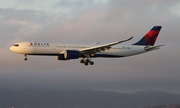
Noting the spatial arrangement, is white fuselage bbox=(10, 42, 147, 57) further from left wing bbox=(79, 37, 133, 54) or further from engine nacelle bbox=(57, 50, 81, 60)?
left wing bbox=(79, 37, 133, 54)

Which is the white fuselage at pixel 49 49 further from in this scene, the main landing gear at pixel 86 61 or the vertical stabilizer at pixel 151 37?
the vertical stabilizer at pixel 151 37

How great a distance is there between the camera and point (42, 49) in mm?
82125

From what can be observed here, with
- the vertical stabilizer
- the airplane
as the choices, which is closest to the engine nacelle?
the airplane

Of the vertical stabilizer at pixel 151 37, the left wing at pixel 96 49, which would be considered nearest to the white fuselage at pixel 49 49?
the left wing at pixel 96 49

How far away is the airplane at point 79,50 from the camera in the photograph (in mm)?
81688

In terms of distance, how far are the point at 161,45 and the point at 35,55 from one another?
28.9m

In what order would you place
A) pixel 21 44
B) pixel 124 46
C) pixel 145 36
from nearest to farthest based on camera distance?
pixel 21 44
pixel 124 46
pixel 145 36

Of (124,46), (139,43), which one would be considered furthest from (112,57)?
(139,43)

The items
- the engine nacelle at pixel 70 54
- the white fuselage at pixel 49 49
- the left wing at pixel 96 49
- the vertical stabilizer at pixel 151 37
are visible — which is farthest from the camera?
the vertical stabilizer at pixel 151 37

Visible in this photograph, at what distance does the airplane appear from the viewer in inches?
3216

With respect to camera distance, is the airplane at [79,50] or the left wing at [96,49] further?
the left wing at [96,49]

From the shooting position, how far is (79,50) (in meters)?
86.1

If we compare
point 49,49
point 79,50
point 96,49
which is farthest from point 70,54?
point 96,49

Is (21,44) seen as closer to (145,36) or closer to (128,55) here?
(128,55)
